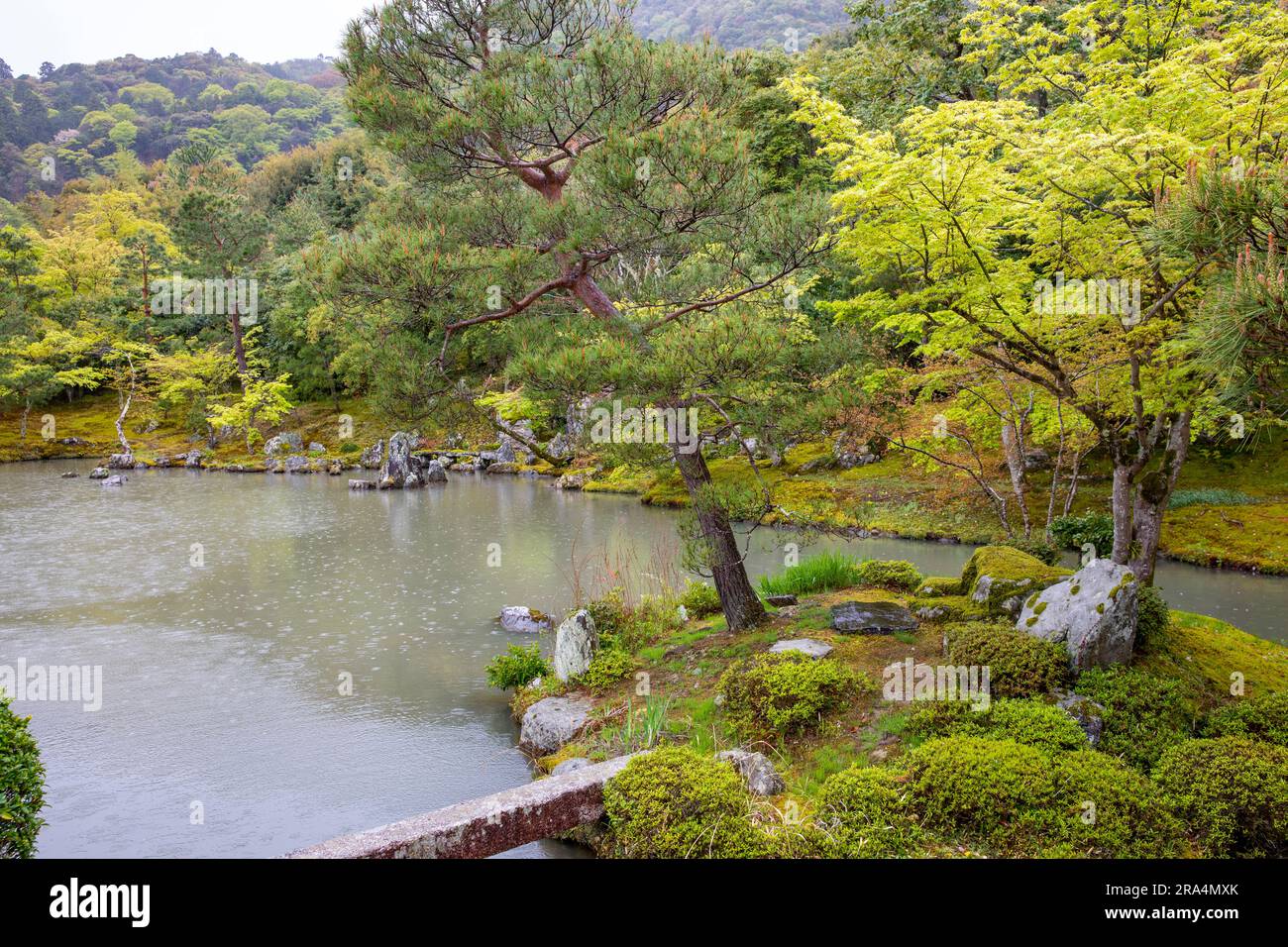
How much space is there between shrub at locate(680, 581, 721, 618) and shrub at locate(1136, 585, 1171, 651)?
484 centimetres

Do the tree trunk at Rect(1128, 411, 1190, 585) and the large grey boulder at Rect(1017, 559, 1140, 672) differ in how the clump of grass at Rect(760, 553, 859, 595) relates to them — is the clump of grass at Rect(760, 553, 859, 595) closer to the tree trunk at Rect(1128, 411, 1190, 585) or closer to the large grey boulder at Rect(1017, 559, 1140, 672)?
the tree trunk at Rect(1128, 411, 1190, 585)

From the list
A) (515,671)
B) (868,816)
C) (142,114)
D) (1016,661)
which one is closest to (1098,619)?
(1016,661)

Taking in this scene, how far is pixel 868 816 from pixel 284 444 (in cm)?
3396

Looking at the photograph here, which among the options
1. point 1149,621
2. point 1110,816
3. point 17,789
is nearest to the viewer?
point 17,789

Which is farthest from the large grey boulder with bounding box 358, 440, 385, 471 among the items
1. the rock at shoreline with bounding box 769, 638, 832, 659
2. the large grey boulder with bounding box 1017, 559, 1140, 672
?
the large grey boulder with bounding box 1017, 559, 1140, 672

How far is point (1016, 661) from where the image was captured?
577 centimetres

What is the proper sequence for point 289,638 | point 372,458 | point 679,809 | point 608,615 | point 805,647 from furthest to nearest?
point 372,458, point 289,638, point 608,615, point 805,647, point 679,809

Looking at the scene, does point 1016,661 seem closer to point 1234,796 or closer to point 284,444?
point 1234,796

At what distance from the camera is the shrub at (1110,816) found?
163 inches

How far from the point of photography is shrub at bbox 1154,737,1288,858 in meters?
4.21

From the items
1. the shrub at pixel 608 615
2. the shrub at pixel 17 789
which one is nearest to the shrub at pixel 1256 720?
the shrub at pixel 608 615

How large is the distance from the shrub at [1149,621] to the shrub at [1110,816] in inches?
76.2
